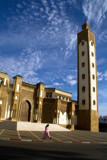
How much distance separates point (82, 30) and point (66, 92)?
53.1ft

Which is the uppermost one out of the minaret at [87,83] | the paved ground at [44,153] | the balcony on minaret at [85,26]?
the balcony on minaret at [85,26]

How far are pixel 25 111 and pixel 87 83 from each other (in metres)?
14.2

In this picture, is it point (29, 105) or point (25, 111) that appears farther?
point (29, 105)

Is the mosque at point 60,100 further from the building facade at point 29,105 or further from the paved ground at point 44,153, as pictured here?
the paved ground at point 44,153

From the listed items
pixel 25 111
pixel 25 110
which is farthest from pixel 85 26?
pixel 25 111

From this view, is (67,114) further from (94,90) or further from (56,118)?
(94,90)

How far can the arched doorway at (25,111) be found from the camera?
24.4 m

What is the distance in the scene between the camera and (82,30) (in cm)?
3516

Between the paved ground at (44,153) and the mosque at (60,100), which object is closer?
the paved ground at (44,153)

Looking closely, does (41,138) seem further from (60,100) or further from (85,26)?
(85,26)

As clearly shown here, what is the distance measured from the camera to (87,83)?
30156 mm

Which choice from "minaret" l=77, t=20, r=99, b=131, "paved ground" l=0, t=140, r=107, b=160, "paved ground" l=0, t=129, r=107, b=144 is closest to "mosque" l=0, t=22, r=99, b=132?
"minaret" l=77, t=20, r=99, b=131

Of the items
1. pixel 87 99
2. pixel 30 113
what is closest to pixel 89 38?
pixel 87 99

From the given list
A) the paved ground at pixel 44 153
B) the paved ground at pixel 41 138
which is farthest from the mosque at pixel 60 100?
the paved ground at pixel 44 153
